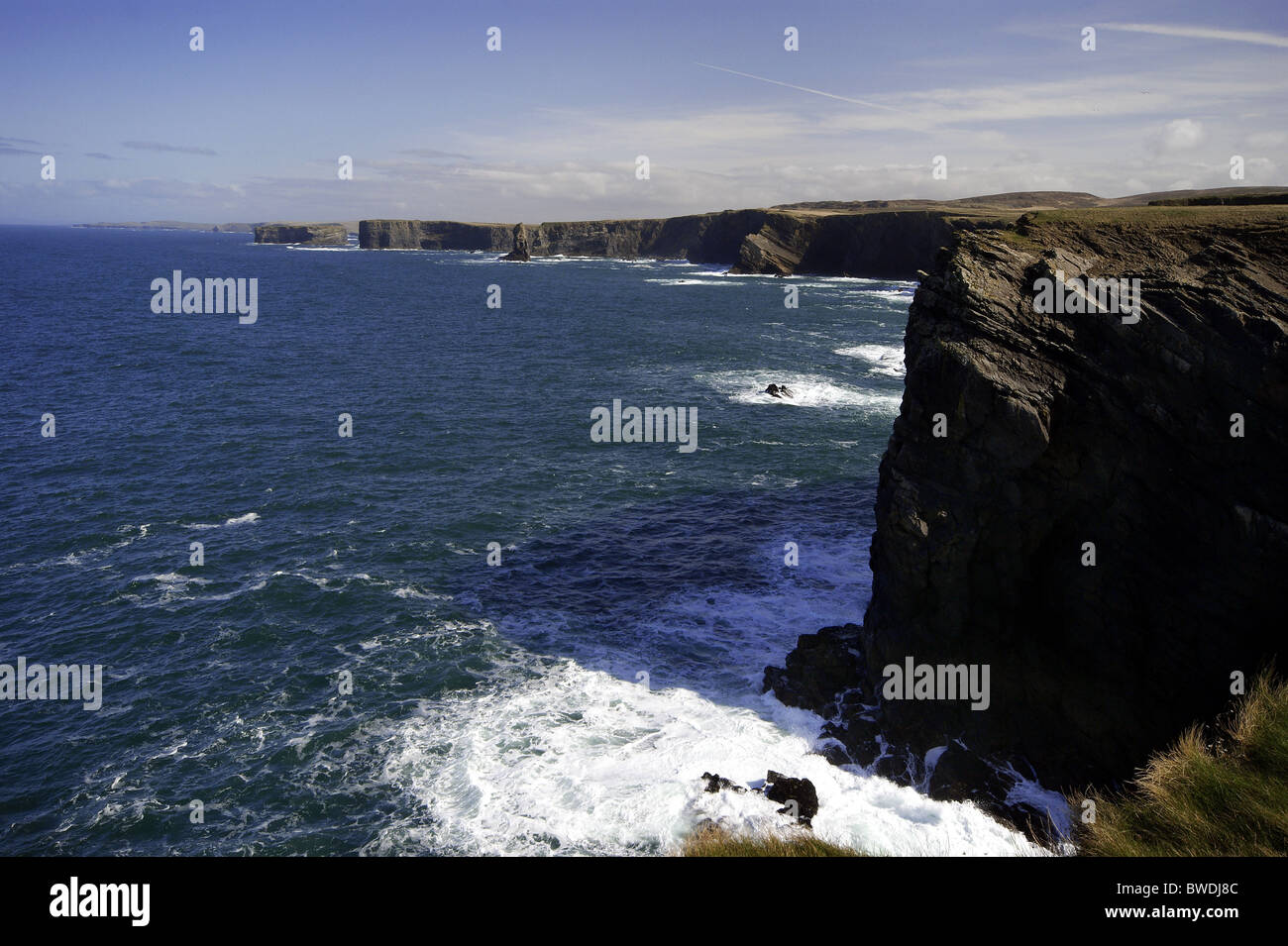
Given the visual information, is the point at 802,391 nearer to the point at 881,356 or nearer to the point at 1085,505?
the point at 881,356

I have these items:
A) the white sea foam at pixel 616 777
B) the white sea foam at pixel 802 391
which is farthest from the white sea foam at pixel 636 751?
the white sea foam at pixel 802 391

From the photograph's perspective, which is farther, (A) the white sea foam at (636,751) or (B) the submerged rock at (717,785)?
(B) the submerged rock at (717,785)

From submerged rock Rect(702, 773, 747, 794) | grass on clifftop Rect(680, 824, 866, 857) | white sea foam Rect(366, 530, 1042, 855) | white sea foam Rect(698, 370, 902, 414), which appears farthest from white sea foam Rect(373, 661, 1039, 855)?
white sea foam Rect(698, 370, 902, 414)

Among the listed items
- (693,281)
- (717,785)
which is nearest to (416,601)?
(717,785)

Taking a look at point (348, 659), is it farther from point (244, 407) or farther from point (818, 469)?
point (244, 407)

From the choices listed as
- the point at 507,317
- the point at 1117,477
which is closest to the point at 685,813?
the point at 1117,477

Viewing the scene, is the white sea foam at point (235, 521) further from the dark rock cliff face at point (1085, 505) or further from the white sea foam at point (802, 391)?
the white sea foam at point (802, 391)

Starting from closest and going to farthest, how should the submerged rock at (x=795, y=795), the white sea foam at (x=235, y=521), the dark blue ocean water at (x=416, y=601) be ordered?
the submerged rock at (x=795, y=795) < the dark blue ocean water at (x=416, y=601) < the white sea foam at (x=235, y=521)
